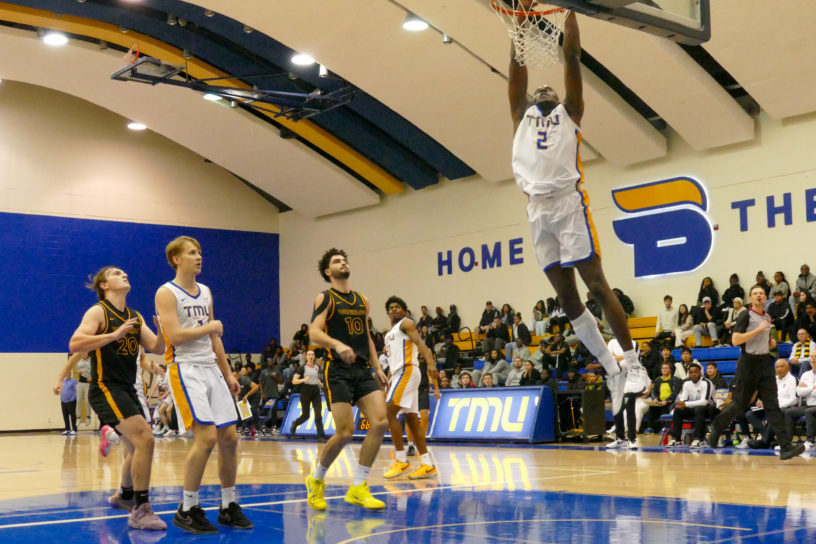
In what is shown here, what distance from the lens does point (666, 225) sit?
20.5 metres

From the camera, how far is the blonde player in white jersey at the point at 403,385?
1007cm

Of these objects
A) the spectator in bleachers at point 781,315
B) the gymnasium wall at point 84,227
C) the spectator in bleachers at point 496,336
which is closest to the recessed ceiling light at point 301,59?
the spectator in bleachers at point 496,336

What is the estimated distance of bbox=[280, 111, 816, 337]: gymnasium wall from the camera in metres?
18.7

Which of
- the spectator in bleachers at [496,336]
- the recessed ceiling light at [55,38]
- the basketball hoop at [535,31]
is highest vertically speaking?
the recessed ceiling light at [55,38]

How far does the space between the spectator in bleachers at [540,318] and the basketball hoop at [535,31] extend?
1484 centimetres

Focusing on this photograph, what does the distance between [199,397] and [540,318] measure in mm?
16103

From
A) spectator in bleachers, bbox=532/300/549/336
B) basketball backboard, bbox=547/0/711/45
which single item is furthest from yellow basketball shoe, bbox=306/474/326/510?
spectator in bleachers, bbox=532/300/549/336

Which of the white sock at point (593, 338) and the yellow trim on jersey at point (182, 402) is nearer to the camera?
the white sock at point (593, 338)

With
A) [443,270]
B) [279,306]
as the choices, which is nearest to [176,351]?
[443,270]

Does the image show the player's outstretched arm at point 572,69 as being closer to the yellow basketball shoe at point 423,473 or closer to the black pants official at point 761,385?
the yellow basketball shoe at point 423,473

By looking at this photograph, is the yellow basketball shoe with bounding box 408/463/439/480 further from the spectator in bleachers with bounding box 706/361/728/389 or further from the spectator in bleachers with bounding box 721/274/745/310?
the spectator in bleachers with bounding box 721/274/745/310

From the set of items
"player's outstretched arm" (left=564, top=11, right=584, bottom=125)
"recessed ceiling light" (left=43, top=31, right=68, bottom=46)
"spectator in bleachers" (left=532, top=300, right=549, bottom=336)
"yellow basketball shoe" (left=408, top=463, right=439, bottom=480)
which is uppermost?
"recessed ceiling light" (left=43, top=31, right=68, bottom=46)

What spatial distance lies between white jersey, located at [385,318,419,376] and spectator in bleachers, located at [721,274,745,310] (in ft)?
34.4

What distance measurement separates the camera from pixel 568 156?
5.47m
